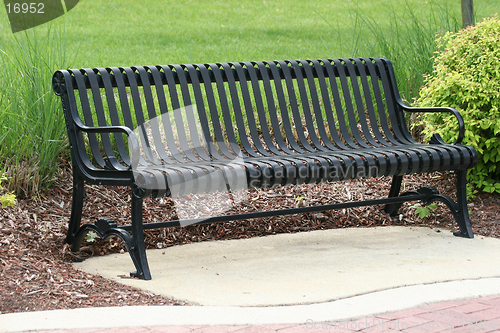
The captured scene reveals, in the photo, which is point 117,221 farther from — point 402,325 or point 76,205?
point 402,325

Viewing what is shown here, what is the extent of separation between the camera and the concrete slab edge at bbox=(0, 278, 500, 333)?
261cm

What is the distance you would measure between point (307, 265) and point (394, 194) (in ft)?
4.56

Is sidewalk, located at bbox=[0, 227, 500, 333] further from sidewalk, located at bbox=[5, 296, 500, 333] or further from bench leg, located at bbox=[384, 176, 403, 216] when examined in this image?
bench leg, located at bbox=[384, 176, 403, 216]

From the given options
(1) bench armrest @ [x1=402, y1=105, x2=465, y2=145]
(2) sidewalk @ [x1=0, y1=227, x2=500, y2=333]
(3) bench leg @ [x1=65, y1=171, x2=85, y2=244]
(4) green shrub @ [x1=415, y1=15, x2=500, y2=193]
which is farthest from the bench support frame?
(4) green shrub @ [x1=415, y1=15, x2=500, y2=193]

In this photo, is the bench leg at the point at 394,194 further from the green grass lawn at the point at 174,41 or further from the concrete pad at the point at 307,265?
the green grass lawn at the point at 174,41

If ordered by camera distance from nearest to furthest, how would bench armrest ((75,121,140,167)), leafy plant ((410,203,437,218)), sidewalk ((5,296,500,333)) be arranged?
sidewalk ((5,296,500,333)) → bench armrest ((75,121,140,167)) → leafy plant ((410,203,437,218))

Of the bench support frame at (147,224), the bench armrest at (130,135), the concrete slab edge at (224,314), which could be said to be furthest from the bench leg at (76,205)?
the concrete slab edge at (224,314)

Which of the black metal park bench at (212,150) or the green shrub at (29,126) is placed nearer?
the black metal park bench at (212,150)

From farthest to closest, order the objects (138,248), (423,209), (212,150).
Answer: (423,209) < (212,150) < (138,248)

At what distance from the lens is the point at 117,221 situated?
4375mm

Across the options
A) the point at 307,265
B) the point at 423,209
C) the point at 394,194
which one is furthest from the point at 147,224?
the point at 423,209

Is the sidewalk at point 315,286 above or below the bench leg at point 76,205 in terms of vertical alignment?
below

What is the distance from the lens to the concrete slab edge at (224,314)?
Answer: 261 cm

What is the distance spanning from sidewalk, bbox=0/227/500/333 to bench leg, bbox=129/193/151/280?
8cm
